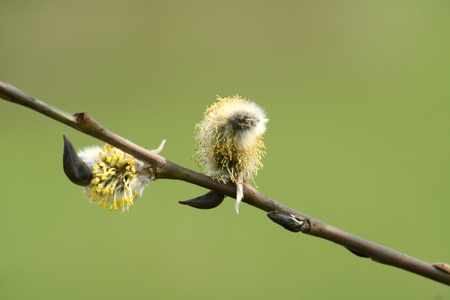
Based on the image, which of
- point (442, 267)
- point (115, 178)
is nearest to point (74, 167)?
point (115, 178)

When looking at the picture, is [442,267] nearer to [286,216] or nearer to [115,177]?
[286,216]

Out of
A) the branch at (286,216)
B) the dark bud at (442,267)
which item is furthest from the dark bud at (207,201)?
the dark bud at (442,267)

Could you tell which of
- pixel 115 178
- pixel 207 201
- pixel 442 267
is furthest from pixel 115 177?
pixel 442 267

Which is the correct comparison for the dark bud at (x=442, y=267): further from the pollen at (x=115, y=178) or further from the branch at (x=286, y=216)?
the pollen at (x=115, y=178)

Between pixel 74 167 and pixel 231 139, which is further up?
pixel 231 139

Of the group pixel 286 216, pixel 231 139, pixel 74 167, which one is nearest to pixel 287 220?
pixel 286 216

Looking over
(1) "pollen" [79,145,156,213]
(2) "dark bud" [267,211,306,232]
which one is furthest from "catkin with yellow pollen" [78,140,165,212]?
(2) "dark bud" [267,211,306,232]

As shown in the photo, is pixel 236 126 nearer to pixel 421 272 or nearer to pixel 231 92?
pixel 421 272

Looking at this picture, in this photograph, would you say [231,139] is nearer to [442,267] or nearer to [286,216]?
[286,216]
